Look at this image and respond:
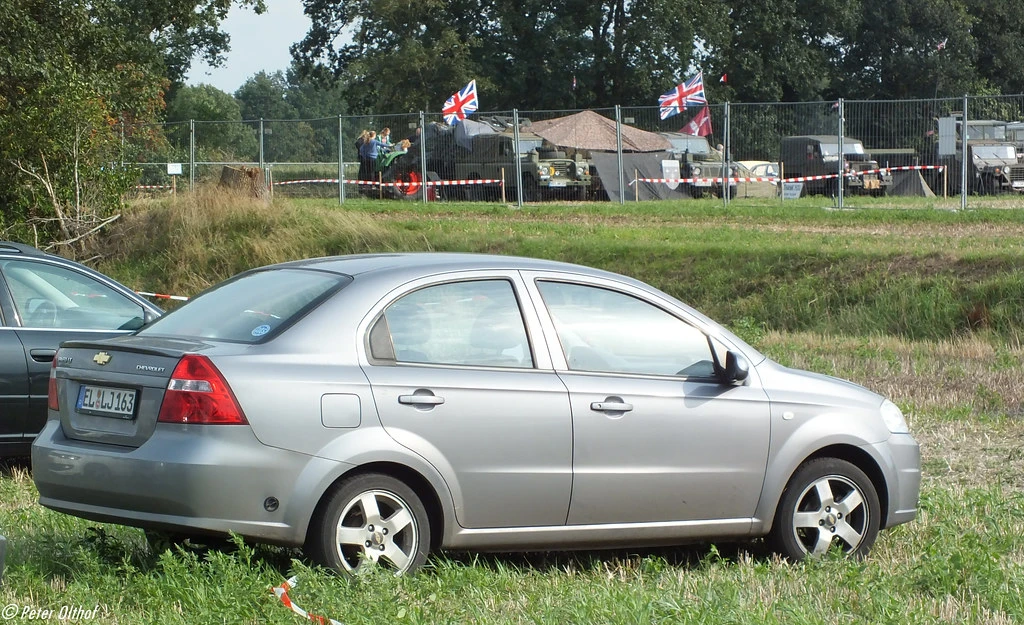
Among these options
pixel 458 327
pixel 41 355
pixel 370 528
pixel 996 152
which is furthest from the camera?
pixel 996 152

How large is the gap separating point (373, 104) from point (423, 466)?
5523cm

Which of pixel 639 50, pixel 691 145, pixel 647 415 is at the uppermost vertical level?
pixel 639 50

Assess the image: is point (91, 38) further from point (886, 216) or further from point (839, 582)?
point (839, 582)

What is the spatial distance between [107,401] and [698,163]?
29.3 m

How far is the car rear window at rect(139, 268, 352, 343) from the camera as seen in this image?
563 cm

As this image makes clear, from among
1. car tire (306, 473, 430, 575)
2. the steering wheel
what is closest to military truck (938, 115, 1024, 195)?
the steering wheel

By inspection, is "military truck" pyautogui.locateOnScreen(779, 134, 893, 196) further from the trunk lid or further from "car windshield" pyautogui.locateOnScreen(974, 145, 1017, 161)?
the trunk lid

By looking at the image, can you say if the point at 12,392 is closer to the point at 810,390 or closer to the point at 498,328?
the point at 498,328

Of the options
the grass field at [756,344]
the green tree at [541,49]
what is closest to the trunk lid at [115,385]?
the grass field at [756,344]

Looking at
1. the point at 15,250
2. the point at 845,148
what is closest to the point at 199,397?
the point at 15,250

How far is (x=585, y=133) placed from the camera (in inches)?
1246

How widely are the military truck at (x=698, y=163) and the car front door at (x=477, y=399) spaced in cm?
2468

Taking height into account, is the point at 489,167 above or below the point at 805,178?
above

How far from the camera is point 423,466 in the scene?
5453mm
